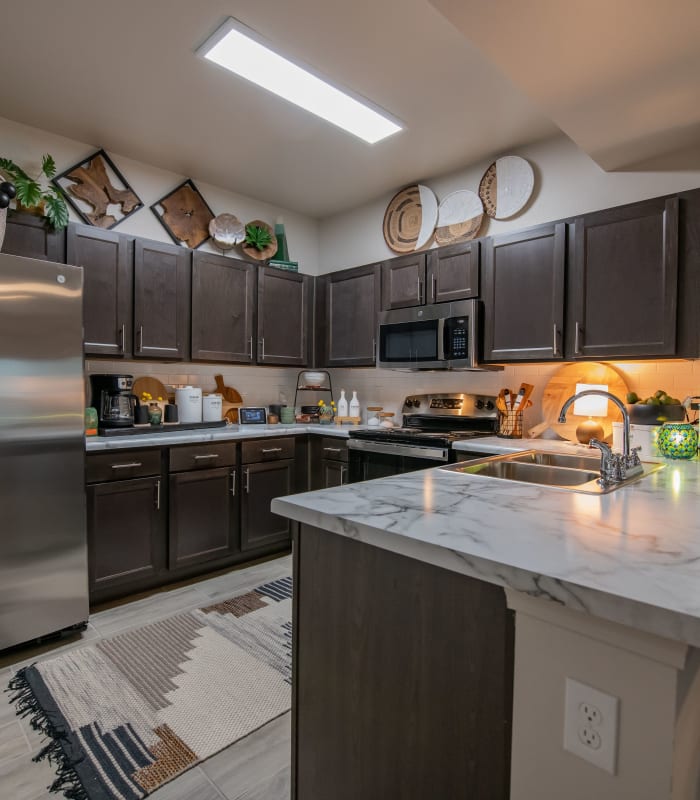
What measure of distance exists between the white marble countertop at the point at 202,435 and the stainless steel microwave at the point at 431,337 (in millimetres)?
649

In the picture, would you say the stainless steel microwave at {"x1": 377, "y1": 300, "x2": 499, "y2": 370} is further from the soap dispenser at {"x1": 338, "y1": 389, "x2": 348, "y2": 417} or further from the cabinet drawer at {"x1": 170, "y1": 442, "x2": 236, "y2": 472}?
the cabinet drawer at {"x1": 170, "y1": 442, "x2": 236, "y2": 472}

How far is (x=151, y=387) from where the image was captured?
3.28 m

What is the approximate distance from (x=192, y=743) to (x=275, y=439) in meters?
1.87

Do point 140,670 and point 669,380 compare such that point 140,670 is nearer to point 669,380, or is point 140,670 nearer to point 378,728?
point 378,728

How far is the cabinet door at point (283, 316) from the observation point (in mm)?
3547

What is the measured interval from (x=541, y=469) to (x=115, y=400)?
2378mm

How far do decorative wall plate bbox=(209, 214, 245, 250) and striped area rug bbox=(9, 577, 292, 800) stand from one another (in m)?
2.50

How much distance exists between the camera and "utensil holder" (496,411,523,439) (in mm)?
2916

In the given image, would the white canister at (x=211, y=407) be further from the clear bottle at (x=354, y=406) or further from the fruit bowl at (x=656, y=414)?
the fruit bowl at (x=656, y=414)

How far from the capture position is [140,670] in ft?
6.71

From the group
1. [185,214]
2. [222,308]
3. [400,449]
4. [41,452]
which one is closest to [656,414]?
[400,449]

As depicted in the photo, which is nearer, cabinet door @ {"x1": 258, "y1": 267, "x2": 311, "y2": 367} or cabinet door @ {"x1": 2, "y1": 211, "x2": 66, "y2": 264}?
cabinet door @ {"x1": 2, "y1": 211, "x2": 66, "y2": 264}

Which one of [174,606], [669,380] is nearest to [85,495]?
[174,606]

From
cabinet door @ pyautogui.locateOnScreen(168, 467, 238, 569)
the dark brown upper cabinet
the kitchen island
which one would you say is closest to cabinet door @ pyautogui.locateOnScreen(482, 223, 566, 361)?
the dark brown upper cabinet
